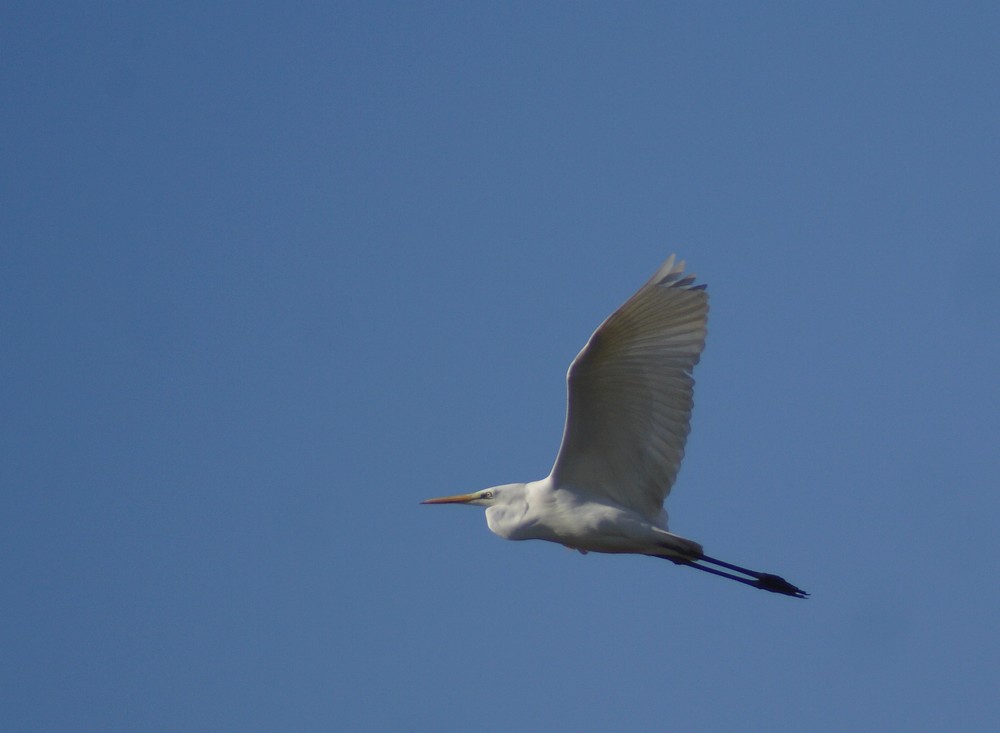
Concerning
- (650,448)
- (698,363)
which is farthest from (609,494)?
(698,363)

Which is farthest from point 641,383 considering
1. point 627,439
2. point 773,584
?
point 773,584

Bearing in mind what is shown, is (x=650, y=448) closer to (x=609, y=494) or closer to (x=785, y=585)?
(x=609, y=494)

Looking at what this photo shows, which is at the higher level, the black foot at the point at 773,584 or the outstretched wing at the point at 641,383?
the outstretched wing at the point at 641,383

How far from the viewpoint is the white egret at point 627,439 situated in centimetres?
993

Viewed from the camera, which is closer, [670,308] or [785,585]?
[670,308]

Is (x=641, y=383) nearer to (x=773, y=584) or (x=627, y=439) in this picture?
(x=627, y=439)

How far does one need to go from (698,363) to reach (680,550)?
1.49 meters

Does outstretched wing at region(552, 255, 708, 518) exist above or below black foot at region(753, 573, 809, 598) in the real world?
above

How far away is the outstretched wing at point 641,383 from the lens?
9891mm

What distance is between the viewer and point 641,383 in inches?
394

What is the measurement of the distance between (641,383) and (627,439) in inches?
20.0

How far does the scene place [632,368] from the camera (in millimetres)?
9961

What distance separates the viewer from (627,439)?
10.3 meters

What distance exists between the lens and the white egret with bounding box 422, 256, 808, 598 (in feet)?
32.6
